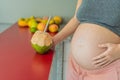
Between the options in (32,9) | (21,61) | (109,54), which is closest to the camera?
(109,54)

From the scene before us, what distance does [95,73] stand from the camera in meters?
0.72

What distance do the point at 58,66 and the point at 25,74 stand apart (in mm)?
352

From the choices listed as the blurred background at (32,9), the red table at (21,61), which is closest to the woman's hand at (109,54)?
the red table at (21,61)

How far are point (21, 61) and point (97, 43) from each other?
37 centimetres

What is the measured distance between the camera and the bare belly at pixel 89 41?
0.71 meters

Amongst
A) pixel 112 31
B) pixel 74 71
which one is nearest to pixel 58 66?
pixel 74 71

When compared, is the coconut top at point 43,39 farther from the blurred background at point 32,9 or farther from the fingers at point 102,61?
the blurred background at point 32,9

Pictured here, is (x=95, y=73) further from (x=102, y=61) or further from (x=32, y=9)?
(x=32, y=9)

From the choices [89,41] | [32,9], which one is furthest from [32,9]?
[89,41]

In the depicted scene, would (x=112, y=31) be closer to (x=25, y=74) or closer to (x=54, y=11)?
(x=25, y=74)

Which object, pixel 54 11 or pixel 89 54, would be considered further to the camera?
pixel 54 11

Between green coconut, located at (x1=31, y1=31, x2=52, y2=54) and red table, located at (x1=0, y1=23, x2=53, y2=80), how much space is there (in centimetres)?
4

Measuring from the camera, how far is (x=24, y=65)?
2.85 feet

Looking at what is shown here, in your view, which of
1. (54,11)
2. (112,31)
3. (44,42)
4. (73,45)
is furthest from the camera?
(54,11)
